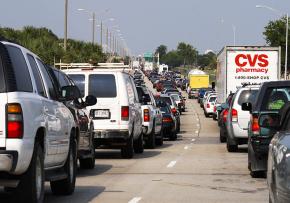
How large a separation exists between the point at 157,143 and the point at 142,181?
555 inches

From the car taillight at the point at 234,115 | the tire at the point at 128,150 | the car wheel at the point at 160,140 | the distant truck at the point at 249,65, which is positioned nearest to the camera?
the tire at the point at 128,150

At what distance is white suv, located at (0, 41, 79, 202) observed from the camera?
32.5ft

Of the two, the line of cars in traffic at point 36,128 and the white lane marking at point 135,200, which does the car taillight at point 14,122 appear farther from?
the white lane marking at point 135,200

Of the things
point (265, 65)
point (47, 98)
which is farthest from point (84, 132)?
point (265, 65)

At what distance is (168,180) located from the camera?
1562cm

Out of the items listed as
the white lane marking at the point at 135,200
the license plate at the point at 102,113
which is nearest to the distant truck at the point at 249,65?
the license plate at the point at 102,113

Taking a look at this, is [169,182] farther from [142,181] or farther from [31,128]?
[31,128]

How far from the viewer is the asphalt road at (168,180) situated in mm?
12945

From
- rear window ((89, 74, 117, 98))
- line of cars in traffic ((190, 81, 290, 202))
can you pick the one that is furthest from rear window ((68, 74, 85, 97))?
line of cars in traffic ((190, 81, 290, 202))

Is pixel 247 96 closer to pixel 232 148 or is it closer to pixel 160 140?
pixel 232 148

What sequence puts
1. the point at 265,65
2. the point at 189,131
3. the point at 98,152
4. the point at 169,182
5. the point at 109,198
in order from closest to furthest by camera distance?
1. the point at 109,198
2. the point at 169,182
3. the point at 98,152
4. the point at 265,65
5. the point at 189,131

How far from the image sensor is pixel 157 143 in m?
29.5

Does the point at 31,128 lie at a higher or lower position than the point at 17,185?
higher

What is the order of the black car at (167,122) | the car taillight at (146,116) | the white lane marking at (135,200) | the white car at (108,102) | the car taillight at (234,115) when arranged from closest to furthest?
the white lane marking at (135,200) → the white car at (108,102) → the car taillight at (234,115) → the car taillight at (146,116) → the black car at (167,122)
